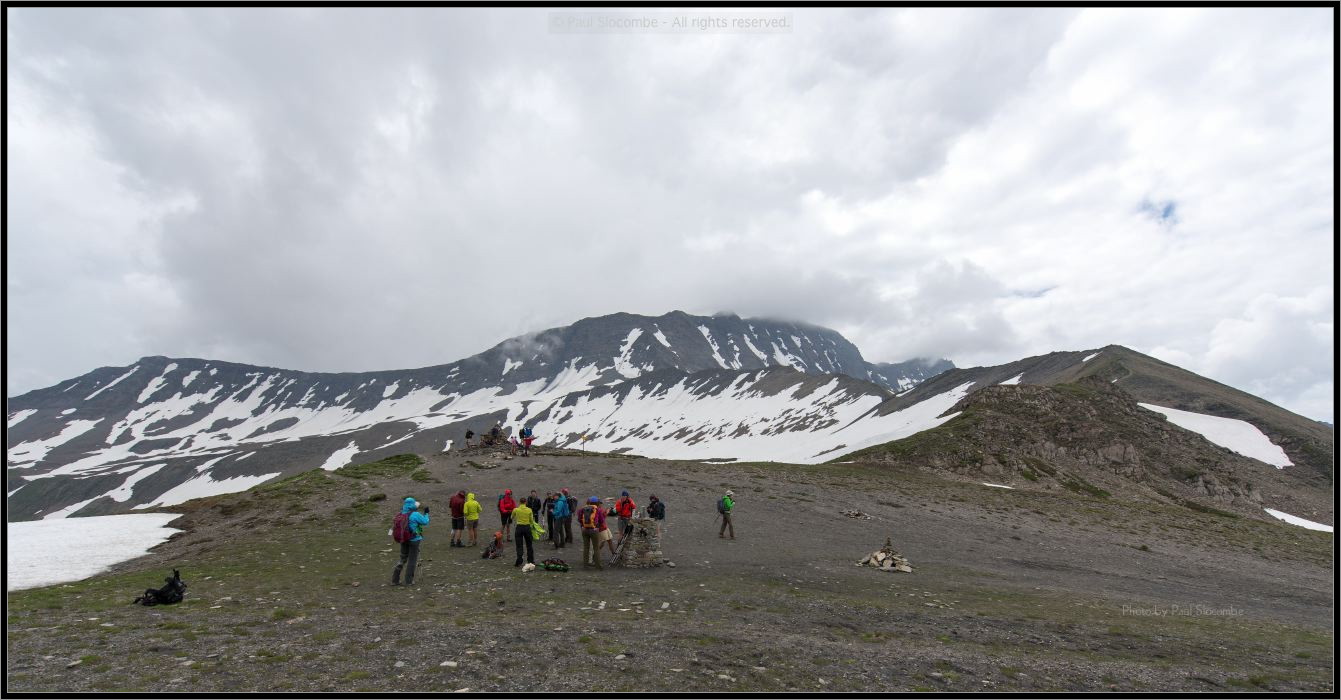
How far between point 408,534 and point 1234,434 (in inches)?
4678

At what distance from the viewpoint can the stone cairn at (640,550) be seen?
71.6ft

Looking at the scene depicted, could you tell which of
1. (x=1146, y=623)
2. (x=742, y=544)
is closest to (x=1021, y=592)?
(x=1146, y=623)

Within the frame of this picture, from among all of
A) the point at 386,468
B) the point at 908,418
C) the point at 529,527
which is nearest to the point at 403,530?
the point at 529,527

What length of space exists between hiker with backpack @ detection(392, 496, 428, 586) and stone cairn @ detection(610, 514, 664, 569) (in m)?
7.13

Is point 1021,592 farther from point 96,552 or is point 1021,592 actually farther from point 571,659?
point 96,552

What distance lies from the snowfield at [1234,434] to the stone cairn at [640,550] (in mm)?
97653

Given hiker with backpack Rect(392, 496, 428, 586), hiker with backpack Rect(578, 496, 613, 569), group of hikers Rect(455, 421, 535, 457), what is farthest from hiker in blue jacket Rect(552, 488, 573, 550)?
group of hikers Rect(455, 421, 535, 457)

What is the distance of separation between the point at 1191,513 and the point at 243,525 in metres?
73.4

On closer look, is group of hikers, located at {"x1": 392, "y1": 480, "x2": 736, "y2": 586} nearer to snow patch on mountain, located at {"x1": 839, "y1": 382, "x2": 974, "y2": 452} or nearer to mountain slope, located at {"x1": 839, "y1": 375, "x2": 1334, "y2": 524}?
mountain slope, located at {"x1": 839, "y1": 375, "x2": 1334, "y2": 524}

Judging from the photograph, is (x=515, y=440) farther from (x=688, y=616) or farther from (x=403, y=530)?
(x=688, y=616)

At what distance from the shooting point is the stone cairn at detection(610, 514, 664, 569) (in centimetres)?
Answer: 2181

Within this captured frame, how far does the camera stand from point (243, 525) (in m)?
29.1

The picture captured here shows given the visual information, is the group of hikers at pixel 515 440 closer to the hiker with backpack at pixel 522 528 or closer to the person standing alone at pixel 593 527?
the hiker with backpack at pixel 522 528

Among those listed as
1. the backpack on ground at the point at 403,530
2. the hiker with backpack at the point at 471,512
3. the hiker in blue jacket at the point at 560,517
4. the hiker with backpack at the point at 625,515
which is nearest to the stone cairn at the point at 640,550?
the hiker with backpack at the point at 625,515
